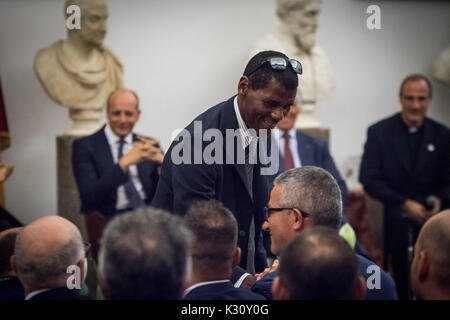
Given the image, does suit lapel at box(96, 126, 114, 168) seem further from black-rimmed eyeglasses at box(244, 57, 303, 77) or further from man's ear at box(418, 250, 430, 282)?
man's ear at box(418, 250, 430, 282)

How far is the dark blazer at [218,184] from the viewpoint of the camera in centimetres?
256

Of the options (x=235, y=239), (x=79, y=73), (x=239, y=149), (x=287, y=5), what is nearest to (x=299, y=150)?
(x=287, y=5)

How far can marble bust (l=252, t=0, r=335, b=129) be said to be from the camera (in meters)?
5.45

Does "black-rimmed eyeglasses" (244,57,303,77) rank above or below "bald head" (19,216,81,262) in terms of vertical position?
above

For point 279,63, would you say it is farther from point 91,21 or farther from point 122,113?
point 91,21

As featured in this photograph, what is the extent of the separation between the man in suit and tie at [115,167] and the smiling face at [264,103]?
1.58m

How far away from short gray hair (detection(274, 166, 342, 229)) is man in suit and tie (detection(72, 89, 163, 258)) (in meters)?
1.69

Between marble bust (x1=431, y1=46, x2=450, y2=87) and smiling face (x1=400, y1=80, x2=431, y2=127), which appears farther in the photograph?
marble bust (x1=431, y1=46, x2=450, y2=87)

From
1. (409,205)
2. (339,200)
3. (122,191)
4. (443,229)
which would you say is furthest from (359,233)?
(443,229)

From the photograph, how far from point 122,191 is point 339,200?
2.04m

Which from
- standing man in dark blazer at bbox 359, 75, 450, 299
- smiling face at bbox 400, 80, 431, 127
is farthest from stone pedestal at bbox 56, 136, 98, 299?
smiling face at bbox 400, 80, 431, 127

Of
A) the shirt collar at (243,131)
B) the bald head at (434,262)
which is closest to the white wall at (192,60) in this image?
the shirt collar at (243,131)

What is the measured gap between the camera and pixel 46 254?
2.17 meters

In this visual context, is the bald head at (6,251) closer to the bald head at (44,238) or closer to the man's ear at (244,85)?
the bald head at (44,238)
